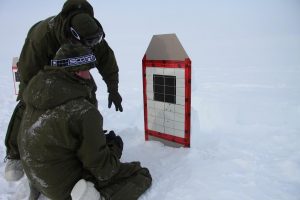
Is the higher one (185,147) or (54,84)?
(54,84)

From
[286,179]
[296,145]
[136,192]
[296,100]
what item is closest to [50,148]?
[136,192]

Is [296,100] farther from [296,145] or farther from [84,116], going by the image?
[84,116]

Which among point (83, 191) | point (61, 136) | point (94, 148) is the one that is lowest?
point (83, 191)

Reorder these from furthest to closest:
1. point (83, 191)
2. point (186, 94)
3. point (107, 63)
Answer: point (107, 63)
point (186, 94)
point (83, 191)

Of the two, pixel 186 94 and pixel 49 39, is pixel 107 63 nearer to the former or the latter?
pixel 49 39

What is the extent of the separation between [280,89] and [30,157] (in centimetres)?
591

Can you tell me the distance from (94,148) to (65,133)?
0.76ft

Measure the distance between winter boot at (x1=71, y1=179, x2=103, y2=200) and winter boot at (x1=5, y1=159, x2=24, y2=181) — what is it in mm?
899

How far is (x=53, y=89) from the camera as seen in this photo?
6.32 feet

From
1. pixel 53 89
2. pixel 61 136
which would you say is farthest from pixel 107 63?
pixel 61 136

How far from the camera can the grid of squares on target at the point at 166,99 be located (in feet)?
10.1

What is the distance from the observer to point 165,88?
10.5 ft

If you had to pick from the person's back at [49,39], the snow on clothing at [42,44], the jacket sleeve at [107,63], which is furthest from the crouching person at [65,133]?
the jacket sleeve at [107,63]

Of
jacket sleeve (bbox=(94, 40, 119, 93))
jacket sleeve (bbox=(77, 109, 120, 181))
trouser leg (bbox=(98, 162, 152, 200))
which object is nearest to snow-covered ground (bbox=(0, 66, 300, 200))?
trouser leg (bbox=(98, 162, 152, 200))
